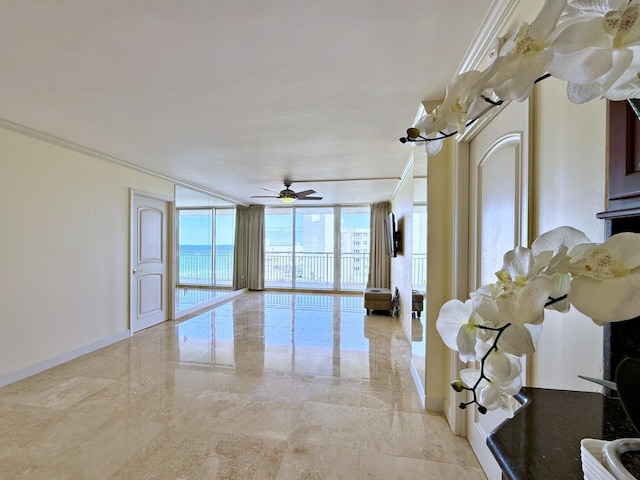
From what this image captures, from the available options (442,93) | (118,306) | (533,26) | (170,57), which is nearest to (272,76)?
(170,57)

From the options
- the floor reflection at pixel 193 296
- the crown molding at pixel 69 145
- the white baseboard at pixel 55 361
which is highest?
the crown molding at pixel 69 145

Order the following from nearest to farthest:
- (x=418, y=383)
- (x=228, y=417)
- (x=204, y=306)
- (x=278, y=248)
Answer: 1. (x=228, y=417)
2. (x=418, y=383)
3. (x=204, y=306)
4. (x=278, y=248)

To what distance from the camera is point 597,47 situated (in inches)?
13.6

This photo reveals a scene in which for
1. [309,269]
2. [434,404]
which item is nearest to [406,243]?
[434,404]

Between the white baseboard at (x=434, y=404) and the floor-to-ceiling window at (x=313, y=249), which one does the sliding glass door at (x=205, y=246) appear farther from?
the white baseboard at (x=434, y=404)

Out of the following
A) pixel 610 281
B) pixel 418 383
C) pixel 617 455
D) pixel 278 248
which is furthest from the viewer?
pixel 278 248

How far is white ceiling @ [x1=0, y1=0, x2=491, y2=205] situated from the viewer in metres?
1.36

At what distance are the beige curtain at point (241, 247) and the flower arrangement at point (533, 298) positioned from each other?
7.39 metres

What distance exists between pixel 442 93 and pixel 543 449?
2123 mm

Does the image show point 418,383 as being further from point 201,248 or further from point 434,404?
point 201,248

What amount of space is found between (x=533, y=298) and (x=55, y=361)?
426cm

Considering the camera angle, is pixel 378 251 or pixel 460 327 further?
pixel 378 251

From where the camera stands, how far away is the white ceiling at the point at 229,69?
136 cm

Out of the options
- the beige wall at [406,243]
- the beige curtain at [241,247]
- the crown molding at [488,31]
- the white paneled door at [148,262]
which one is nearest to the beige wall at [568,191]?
the crown molding at [488,31]
